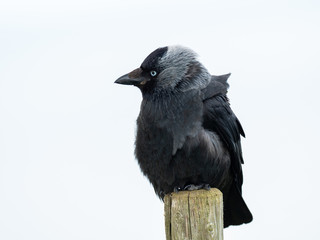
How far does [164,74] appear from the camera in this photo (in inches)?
254

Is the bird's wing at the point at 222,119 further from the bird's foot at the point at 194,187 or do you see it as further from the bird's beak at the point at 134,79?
the bird's beak at the point at 134,79

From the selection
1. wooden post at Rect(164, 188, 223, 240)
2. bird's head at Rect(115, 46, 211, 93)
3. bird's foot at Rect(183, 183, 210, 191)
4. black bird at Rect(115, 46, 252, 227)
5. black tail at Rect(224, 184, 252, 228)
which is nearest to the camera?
wooden post at Rect(164, 188, 223, 240)

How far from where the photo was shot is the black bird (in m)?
6.06

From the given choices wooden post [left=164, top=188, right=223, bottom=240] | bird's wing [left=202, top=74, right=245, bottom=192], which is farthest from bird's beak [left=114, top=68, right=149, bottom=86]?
wooden post [left=164, top=188, right=223, bottom=240]

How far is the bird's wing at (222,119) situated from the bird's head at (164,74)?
16 centimetres

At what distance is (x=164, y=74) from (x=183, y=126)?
2.46ft

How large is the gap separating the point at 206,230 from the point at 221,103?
6.36 ft

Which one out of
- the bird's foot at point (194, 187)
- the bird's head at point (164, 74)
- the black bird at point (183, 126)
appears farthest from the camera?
the bird's head at point (164, 74)

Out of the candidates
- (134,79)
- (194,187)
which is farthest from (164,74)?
(194,187)

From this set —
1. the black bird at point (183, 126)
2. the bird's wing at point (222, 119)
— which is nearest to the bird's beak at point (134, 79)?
the black bird at point (183, 126)

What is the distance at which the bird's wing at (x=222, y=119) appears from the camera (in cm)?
620

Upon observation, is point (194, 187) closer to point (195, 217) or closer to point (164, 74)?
point (195, 217)

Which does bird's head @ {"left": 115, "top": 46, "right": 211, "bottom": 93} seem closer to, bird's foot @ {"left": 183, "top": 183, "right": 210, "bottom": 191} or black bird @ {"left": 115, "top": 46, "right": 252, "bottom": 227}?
black bird @ {"left": 115, "top": 46, "right": 252, "bottom": 227}

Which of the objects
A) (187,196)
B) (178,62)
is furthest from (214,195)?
(178,62)
